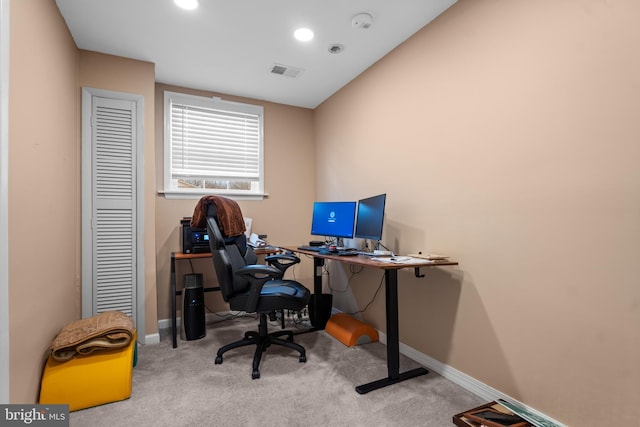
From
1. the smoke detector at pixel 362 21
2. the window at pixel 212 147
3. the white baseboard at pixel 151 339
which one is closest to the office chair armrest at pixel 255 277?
the white baseboard at pixel 151 339

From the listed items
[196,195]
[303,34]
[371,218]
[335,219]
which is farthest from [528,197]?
[196,195]

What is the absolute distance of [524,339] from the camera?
1.76m

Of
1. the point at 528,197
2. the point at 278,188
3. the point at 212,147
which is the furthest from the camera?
the point at 278,188

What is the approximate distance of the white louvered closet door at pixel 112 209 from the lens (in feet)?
9.05

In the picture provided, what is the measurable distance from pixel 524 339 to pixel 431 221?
3.14ft

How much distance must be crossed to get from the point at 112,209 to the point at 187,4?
6.02 feet

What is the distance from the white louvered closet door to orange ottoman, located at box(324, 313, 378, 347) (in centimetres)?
189

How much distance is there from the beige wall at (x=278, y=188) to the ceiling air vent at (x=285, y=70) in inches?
31.1

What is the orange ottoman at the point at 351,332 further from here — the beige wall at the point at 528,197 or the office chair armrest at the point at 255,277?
the office chair armrest at the point at 255,277

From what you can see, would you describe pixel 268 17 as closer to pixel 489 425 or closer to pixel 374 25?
pixel 374 25

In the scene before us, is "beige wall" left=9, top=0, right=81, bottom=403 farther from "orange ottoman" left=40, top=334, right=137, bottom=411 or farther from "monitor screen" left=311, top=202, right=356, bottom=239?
"monitor screen" left=311, top=202, right=356, bottom=239

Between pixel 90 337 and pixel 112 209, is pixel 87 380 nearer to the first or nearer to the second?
pixel 90 337

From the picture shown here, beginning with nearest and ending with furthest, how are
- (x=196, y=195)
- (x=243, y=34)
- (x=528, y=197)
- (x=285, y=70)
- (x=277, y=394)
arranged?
(x=528, y=197) < (x=277, y=394) < (x=243, y=34) < (x=285, y=70) < (x=196, y=195)

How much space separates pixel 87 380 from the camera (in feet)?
6.26
